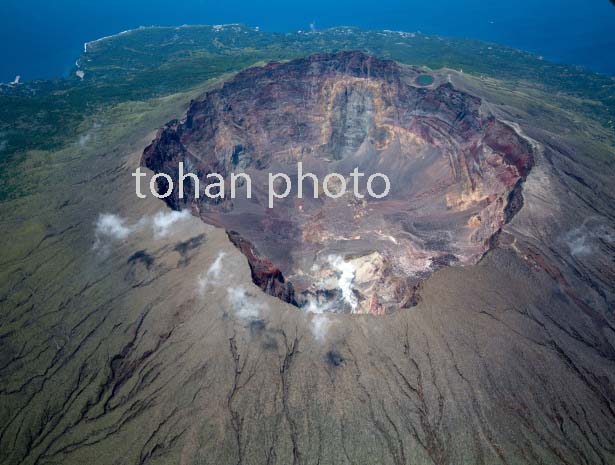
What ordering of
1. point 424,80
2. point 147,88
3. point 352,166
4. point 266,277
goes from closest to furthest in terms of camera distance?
point 266,277, point 424,80, point 352,166, point 147,88

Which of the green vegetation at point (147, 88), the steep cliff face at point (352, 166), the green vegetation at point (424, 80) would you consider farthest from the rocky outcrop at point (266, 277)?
the green vegetation at point (424, 80)

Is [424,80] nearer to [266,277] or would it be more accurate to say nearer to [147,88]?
[266,277]

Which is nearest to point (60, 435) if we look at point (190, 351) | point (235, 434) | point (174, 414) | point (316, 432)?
point (174, 414)

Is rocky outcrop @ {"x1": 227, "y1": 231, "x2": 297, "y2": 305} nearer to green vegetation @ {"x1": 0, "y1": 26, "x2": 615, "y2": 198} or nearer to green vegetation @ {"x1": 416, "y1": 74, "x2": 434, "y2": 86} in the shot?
green vegetation @ {"x1": 0, "y1": 26, "x2": 615, "y2": 198}

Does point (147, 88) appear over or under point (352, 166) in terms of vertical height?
over

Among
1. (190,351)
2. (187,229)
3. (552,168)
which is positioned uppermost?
(552,168)

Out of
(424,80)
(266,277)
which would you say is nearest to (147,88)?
(424,80)

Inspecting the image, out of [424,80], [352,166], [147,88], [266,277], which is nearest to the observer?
[266,277]

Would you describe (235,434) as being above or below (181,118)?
below

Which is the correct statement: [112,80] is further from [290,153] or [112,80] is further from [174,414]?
[174,414]
